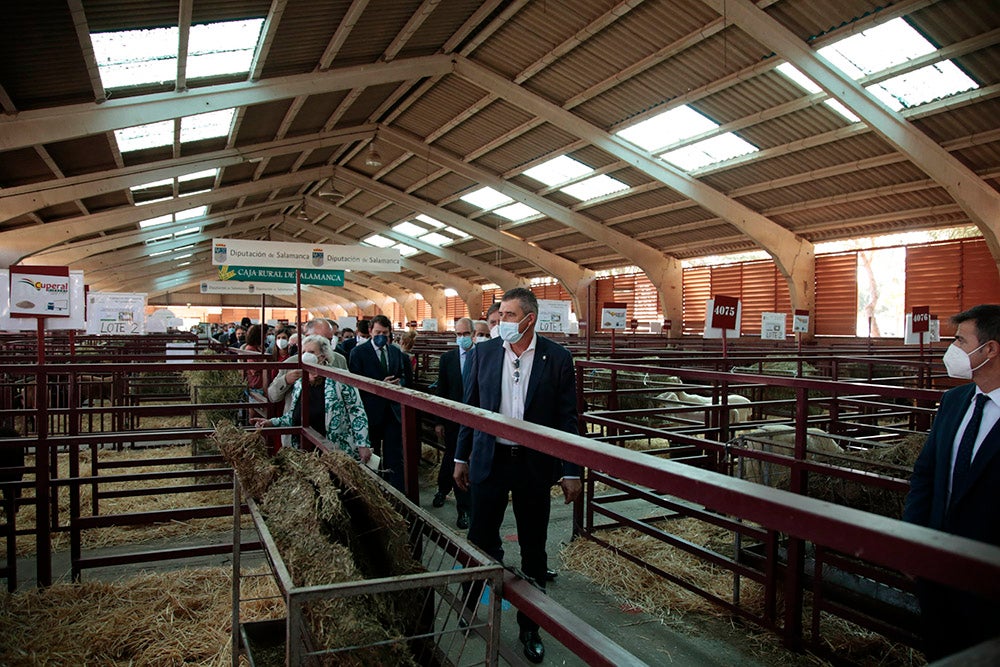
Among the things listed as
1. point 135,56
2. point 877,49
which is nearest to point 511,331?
point 135,56

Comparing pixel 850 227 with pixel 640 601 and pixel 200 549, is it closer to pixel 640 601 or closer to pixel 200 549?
→ pixel 640 601

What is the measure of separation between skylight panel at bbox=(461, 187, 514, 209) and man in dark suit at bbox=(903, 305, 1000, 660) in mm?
20223

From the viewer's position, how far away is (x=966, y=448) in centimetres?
251

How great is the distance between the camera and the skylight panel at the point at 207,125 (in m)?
14.5

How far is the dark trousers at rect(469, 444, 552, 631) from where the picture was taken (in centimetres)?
338

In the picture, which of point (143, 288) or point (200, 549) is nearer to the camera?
point (200, 549)

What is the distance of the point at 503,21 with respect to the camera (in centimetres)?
1295

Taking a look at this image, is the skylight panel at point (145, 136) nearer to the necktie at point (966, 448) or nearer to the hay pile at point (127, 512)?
the hay pile at point (127, 512)

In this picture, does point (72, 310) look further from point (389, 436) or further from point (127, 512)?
point (389, 436)

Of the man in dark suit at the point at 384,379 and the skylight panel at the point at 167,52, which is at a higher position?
the skylight panel at the point at 167,52

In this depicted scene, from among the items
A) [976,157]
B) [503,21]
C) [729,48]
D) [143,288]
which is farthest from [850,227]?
[143,288]

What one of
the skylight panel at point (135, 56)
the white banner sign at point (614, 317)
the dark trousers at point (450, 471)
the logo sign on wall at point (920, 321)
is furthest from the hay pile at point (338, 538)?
the skylight panel at point (135, 56)

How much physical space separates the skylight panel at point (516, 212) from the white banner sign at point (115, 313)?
13.0m

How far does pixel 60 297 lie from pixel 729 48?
37.2 feet
